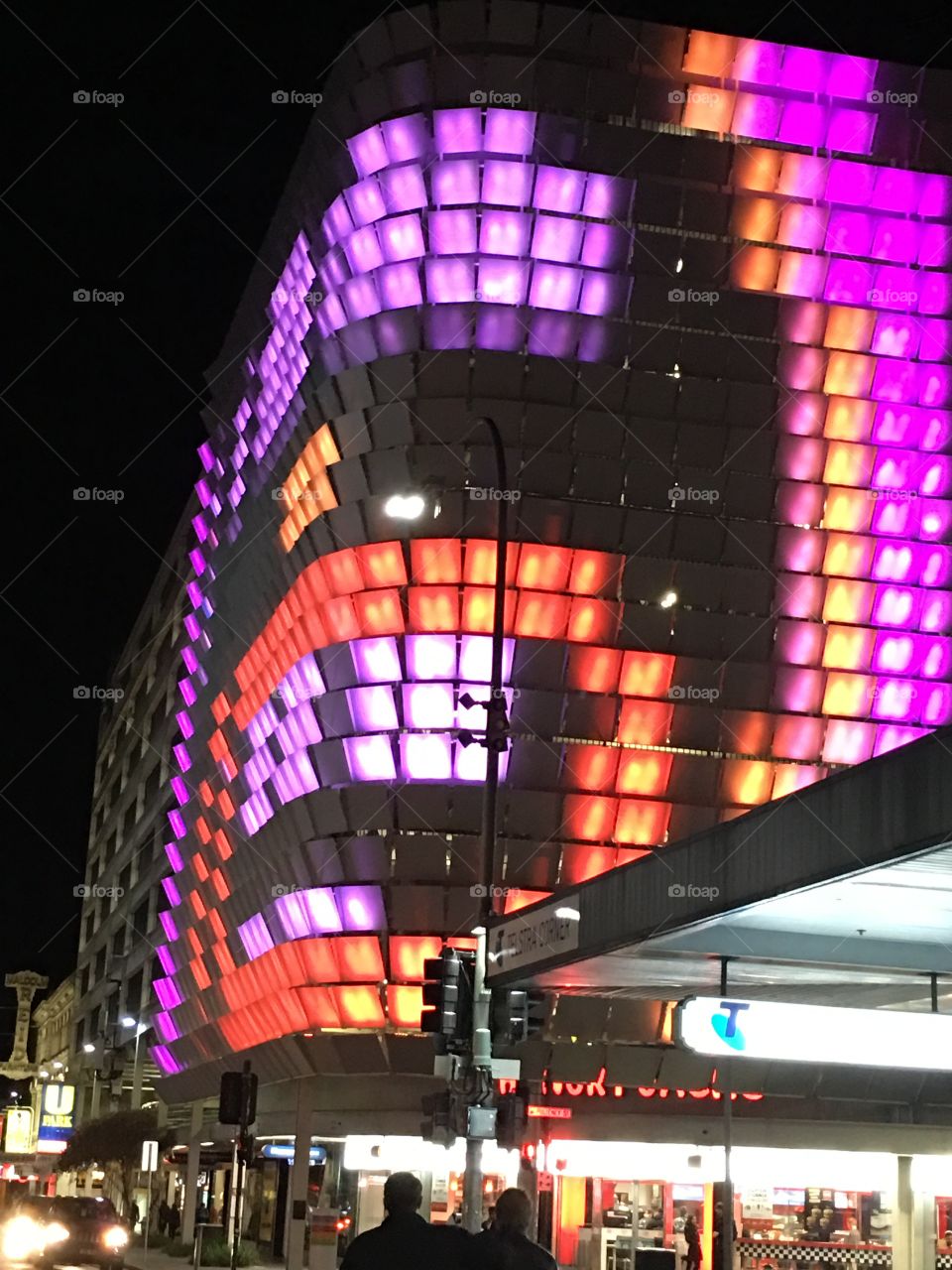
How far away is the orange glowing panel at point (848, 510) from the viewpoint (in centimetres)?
4778

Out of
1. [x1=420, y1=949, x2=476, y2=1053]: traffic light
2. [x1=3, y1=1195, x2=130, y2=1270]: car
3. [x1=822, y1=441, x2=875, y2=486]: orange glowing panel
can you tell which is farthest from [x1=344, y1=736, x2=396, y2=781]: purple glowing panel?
[x1=420, y1=949, x2=476, y2=1053]: traffic light

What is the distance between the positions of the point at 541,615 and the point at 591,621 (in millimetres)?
1416

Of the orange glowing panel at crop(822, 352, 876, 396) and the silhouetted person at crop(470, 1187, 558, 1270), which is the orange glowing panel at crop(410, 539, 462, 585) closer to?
the orange glowing panel at crop(822, 352, 876, 396)

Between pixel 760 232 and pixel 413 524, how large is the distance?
1297cm

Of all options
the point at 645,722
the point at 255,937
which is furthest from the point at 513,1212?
the point at 255,937

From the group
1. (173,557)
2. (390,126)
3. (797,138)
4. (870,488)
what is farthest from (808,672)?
(173,557)

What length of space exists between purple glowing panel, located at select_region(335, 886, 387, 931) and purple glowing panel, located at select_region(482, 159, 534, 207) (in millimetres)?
18675

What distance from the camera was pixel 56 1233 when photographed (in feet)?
115

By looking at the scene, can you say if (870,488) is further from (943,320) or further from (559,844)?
(559,844)

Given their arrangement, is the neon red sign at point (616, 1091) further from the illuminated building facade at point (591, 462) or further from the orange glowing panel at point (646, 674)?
the orange glowing panel at point (646, 674)

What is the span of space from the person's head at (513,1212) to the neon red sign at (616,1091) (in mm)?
34647

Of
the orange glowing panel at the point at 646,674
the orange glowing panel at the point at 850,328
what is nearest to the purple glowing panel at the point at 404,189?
the orange glowing panel at the point at 850,328

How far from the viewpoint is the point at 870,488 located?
48.2 metres

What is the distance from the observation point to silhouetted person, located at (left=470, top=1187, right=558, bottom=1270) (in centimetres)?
1094
